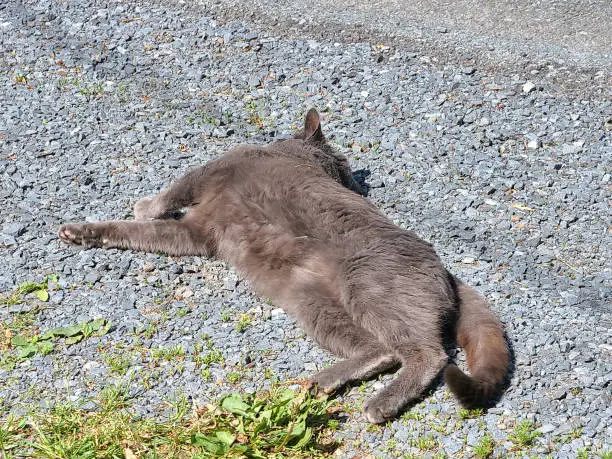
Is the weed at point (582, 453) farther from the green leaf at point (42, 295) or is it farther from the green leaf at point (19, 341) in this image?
the green leaf at point (42, 295)

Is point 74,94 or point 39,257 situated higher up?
point 74,94

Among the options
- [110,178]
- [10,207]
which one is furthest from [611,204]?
[10,207]

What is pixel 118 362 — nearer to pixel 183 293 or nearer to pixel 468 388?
pixel 183 293

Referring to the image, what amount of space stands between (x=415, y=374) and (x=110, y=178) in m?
2.63

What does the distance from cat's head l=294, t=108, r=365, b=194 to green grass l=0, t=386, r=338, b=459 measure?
1.86m

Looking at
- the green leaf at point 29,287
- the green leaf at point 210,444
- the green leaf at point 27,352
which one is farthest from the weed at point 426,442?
the green leaf at point 29,287

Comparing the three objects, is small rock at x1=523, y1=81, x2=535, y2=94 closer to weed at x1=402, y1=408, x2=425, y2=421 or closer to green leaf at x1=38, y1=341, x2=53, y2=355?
weed at x1=402, y1=408, x2=425, y2=421


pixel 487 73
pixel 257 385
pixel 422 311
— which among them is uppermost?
pixel 487 73

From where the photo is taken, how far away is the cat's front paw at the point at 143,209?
4.88 m

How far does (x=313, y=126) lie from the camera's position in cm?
529

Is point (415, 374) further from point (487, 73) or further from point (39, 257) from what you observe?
point (487, 73)

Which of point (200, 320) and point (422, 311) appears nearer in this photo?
point (422, 311)

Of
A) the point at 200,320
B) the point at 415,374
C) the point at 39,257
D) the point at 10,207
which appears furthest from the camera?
the point at 10,207

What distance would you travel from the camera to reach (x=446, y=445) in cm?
352
